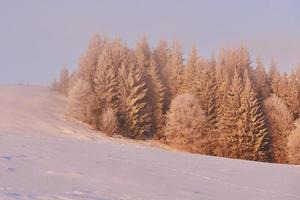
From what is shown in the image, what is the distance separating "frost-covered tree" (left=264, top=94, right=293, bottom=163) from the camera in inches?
2438

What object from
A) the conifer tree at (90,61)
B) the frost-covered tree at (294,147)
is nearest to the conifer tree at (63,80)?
the conifer tree at (90,61)

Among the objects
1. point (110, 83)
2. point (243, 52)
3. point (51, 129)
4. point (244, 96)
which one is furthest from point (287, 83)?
point (51, 129)

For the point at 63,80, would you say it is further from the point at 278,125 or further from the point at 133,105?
the point at 278,125

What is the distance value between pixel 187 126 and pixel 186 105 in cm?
262

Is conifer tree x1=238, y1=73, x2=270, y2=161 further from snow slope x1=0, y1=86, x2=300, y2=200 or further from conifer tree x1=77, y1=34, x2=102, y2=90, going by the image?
snow slope x1=0, y1=86, x2=300, y2=200

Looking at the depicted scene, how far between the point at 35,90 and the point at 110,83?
69.0ft

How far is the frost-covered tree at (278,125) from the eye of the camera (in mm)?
61938

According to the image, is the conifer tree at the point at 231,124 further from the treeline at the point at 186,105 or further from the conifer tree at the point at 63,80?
the conifer tree at the point at 63,80

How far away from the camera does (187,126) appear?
60969mm

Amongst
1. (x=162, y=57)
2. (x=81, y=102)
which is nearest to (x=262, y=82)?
(x=162, y=57)

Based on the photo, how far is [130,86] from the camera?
6325 cm

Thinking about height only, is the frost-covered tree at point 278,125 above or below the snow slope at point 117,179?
above

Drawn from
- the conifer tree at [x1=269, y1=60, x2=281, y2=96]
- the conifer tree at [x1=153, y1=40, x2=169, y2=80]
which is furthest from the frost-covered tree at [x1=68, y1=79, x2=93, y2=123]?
the conifer tree at [x1=269, y1=60, x2=281, y2=96]

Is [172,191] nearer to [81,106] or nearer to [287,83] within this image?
[81,106]
